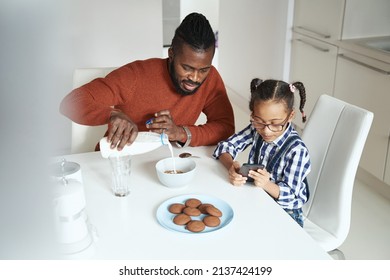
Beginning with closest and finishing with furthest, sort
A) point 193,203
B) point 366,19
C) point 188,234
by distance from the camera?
point 188,234 < point 193,203 < point 366,19

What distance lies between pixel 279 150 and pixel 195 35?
1.25ft

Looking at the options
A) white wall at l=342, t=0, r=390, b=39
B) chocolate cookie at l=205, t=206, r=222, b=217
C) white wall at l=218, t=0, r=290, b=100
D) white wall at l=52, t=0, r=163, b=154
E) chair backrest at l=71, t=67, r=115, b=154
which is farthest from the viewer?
white wall at l=218, t=0, r=290, b=100

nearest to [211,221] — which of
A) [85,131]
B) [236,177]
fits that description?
[236,177]

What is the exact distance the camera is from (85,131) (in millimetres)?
1455

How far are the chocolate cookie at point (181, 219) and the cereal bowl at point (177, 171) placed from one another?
0.44ft

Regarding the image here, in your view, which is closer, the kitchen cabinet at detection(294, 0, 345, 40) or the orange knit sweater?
the orange knit sweater

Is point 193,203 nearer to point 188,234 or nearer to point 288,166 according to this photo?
point 188,234

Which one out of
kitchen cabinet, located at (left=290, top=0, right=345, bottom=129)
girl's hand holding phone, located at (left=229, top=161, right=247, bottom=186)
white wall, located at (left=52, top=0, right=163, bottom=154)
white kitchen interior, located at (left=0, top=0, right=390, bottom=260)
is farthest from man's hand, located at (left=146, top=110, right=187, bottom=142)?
kitchen cabinet, located at (left=290, top=0, right=345, bottom=129)

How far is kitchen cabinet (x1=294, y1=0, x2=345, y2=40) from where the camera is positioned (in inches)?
93.3

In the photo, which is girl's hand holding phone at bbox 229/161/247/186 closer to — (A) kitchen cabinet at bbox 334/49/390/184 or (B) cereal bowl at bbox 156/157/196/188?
(B) cereal bowl at bbox 156/157/196/188

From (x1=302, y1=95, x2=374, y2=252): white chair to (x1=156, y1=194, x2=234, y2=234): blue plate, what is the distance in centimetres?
38

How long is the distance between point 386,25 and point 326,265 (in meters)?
2.12

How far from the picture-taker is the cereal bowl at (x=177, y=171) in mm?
1010

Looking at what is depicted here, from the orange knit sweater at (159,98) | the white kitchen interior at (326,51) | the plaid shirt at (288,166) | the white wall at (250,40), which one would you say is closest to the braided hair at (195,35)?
the orange knit sweater at (159,98)
